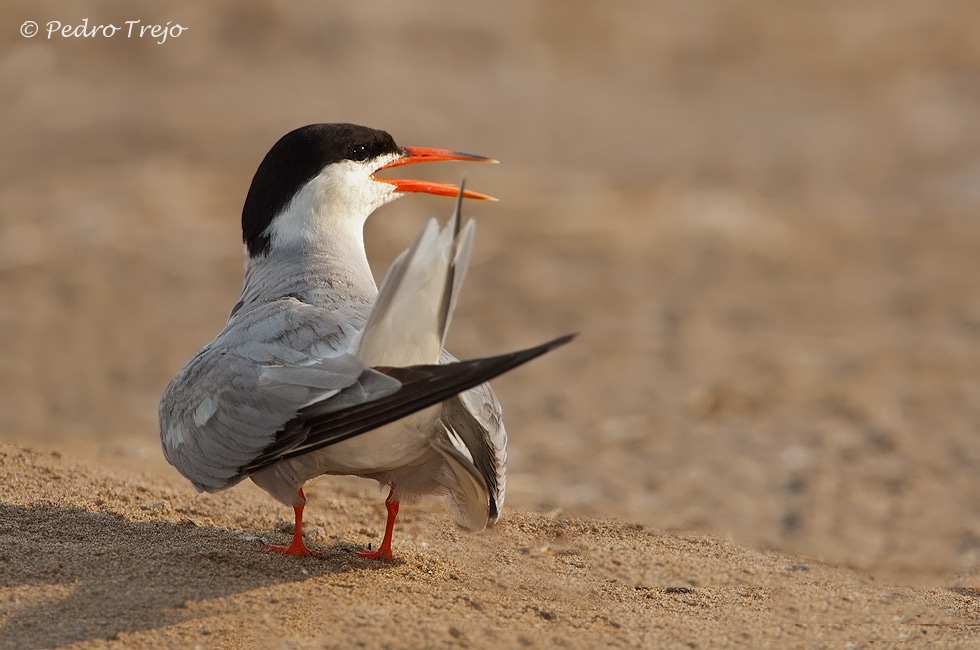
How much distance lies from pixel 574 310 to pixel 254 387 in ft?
19.5

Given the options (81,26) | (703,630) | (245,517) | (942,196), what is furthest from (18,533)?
(81,26)

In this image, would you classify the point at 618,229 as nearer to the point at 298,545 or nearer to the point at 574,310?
the point at 574,310

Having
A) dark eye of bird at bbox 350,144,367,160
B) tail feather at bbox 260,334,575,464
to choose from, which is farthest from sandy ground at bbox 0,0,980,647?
dark eye of bird at bbox 350,144,367,160

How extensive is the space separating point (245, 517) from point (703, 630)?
6.63 feet

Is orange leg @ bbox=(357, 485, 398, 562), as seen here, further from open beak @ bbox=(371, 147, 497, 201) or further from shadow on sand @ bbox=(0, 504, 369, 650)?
open beak @ bbox=(371, 147, 497, 201)

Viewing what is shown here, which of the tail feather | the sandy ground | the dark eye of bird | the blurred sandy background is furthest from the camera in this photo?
the blurred sandy background

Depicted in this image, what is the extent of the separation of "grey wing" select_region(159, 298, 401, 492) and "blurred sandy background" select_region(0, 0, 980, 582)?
4.25ft

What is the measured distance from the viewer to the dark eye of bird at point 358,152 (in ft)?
16.2

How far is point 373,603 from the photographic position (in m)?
3.60

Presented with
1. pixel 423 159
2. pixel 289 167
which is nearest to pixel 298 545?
pixel 289 167

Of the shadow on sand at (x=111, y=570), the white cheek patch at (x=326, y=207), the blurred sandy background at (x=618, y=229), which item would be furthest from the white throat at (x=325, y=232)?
the blurred sandy background at (x=618, y=229)

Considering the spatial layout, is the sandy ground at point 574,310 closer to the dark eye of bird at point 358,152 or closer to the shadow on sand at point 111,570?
the shadow on sand at point 111,570

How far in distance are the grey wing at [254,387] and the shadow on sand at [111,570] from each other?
0.32m

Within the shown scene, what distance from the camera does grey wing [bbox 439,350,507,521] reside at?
3.72 metres
